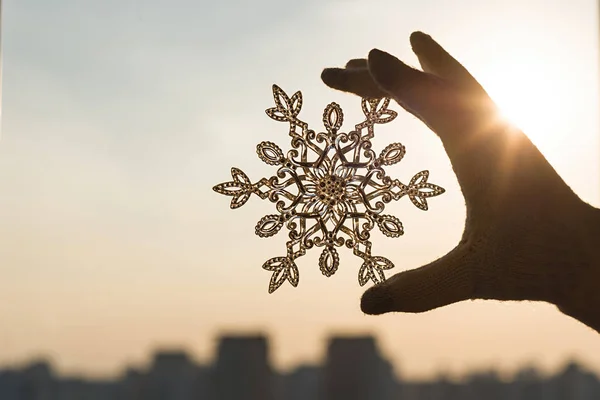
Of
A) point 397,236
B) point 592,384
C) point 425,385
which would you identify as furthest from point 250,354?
point 397,236

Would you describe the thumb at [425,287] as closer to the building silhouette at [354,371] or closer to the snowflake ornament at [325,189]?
the snowflake ornament at [325,189]

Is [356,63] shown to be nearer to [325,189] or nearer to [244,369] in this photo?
[325,189]

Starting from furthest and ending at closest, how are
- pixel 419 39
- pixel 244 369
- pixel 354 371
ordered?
pixel 354 371, pixel 244 369, pixel 419 39

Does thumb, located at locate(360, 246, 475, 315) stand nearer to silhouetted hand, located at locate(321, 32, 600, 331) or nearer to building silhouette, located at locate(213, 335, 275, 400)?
silhouetted hand, located at locate(321, 32, 600, 331)

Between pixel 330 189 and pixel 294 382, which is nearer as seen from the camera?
pixel 330 189

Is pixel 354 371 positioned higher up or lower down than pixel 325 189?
higher up

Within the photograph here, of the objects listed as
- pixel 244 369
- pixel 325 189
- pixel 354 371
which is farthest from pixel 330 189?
pixel 354 371

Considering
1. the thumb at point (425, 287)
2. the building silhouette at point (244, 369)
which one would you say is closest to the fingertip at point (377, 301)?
the thumb at point (425, 287)

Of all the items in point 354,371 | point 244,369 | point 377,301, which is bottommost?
point 377,301
